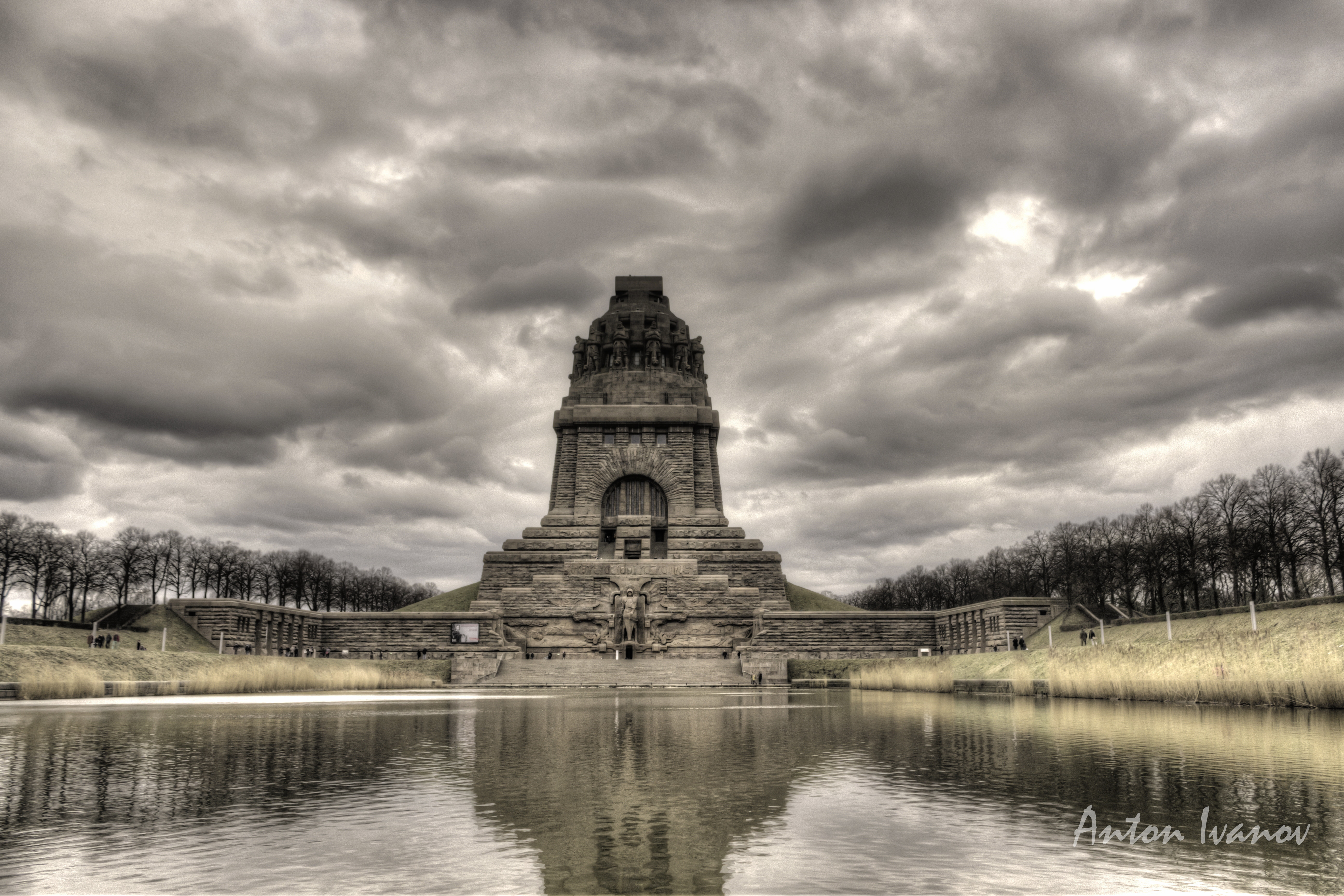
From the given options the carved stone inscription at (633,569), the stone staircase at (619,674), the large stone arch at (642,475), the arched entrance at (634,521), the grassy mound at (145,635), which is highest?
the large stone arch at (642,475)

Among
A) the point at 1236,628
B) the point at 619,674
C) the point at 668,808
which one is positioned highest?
the point at 1236,628

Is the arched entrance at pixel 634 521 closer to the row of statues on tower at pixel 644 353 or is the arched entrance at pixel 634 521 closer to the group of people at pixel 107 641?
the row of statues on tower at pixel 644 353

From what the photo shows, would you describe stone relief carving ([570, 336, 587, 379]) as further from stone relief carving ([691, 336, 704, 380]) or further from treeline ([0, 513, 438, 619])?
treeline ([0, 513, 438, 619])

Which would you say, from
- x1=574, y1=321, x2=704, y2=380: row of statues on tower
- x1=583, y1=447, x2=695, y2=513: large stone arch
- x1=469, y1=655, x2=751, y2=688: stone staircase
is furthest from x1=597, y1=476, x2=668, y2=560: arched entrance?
x1=469, y1=655, x2=751, y2=688: stone staircase

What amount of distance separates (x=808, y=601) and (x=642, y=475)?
16.2 meters

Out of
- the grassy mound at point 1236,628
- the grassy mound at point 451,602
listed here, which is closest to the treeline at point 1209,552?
the grassy mound at point 1236,628

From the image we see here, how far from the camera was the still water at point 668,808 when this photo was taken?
12.7 feet

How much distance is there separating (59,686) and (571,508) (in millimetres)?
47038

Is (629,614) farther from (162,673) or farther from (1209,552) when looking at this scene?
(1209,552)

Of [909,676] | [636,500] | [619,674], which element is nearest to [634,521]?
[636,500]

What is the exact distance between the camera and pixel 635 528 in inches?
2530

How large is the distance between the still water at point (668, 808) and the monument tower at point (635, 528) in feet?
133

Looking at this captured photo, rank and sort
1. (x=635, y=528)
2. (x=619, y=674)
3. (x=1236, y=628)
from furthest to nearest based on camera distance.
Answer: (x=635, y=528) → (x=619, y=674) → (x=1236, y=628)

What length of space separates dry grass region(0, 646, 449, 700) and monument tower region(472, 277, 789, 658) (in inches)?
807
